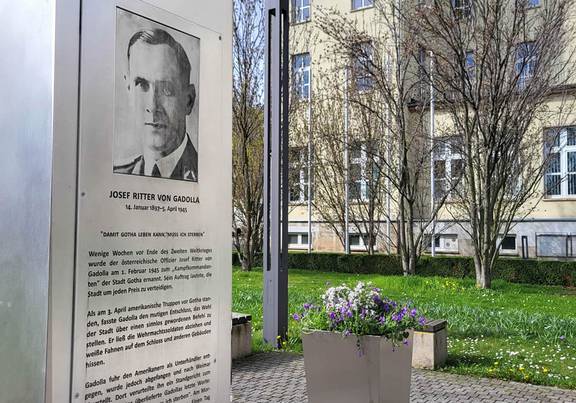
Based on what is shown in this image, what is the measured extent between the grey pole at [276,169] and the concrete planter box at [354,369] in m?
2.88

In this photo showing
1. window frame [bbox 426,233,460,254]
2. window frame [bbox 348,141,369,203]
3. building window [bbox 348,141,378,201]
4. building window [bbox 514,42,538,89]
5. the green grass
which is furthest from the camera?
window frame [bbox 426,233,460,254]

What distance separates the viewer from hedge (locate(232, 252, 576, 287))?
18172 millimetres

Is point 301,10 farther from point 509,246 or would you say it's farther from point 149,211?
point 149,211

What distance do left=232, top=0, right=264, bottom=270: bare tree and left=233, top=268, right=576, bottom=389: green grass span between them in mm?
5116

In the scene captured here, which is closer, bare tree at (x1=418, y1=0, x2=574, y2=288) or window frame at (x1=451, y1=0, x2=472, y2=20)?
bare tree at (x1=418, y1=0, x2=574, y2=288)

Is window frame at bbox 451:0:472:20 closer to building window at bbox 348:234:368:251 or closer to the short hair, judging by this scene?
building window at bbox 348:234:368:251

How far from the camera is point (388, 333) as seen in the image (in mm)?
4625

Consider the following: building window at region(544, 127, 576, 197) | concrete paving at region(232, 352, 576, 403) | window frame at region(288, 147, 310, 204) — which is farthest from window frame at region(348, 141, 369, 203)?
concrete paving at region(232, 352, 576, 403)

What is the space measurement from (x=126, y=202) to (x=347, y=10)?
27.7m

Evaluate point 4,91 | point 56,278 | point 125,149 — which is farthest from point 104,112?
point 56,278

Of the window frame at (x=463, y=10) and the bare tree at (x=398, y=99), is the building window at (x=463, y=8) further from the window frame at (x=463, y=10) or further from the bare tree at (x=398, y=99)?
the bare tree at (x=398, y=99)

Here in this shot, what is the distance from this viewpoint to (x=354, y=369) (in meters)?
4.61

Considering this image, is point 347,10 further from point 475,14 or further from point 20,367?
point 20,367

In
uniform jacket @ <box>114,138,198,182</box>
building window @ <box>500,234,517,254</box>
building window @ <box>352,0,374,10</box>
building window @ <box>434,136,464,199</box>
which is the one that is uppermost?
building window @ <box>352,0,374,10</box>
